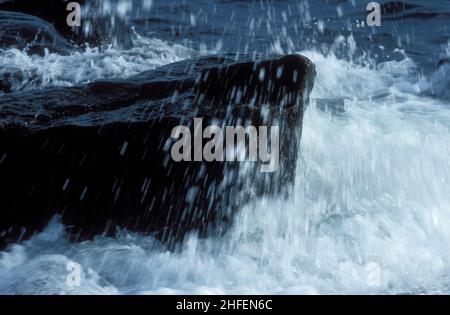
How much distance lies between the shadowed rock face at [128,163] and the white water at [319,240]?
6.3 inches

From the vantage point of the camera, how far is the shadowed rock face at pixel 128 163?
12.6 ft

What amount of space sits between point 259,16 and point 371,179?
721cm

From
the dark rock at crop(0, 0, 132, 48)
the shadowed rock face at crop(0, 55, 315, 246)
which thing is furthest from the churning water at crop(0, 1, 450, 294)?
the dark rock at crop(0, 0, 132, 48)

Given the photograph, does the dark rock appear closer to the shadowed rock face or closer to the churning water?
the churning water

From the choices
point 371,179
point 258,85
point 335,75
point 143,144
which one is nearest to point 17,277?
point 143,144

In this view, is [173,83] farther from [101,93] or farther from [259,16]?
[259,16]

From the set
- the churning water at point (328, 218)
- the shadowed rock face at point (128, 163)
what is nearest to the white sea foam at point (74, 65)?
the churning water at point (328, 218)

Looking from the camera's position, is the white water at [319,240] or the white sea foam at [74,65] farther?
the white sea foam at [74,65]

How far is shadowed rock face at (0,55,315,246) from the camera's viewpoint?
151 inches

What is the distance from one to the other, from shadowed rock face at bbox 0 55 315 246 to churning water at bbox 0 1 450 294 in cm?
16

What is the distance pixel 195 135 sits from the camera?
3811 mm

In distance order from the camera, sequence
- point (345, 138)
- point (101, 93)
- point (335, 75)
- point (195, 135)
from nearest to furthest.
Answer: point (195, 135), point (101, 93), point (345, 138), point (335, 75)

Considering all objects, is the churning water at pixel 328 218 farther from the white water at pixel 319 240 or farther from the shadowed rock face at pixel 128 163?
the shadowed rock face at pixel 128 163

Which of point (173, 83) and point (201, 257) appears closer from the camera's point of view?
point (201, 257)
